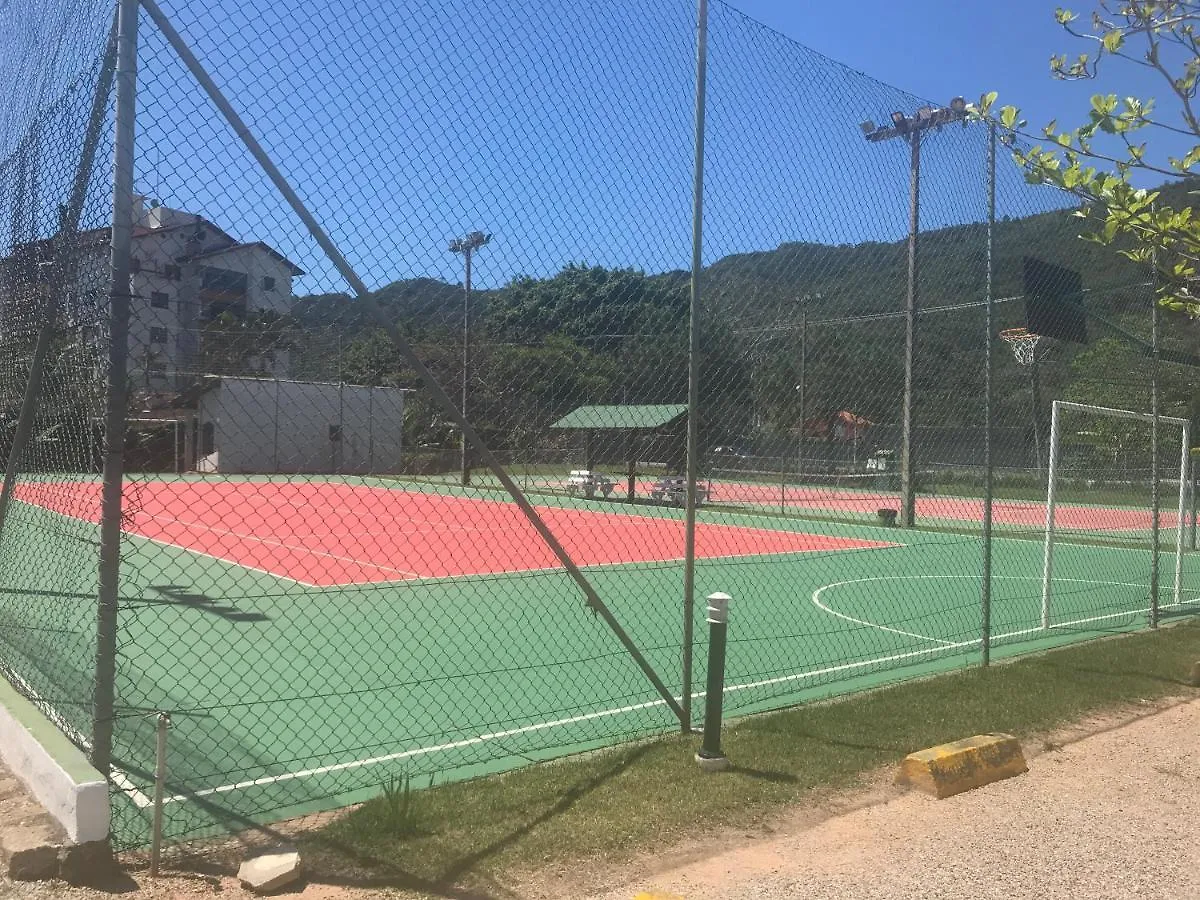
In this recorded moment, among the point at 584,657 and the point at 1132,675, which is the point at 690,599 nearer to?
the point at 584,657

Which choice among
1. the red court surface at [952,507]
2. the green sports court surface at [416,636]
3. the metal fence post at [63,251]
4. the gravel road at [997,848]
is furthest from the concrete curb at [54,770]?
the red court surface at [952,507]

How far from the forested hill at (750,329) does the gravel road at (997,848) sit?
224cm

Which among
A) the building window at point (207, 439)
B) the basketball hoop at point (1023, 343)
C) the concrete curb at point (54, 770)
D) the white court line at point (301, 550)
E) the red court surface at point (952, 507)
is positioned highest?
the basketball hoop at point (1023, 343)

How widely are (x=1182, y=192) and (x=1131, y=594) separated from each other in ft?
26.6

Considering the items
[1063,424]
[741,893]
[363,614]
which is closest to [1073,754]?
[741,893]

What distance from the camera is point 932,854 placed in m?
3.91

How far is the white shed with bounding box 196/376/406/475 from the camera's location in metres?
3.66

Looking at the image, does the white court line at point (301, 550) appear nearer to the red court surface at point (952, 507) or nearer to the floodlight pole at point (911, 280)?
the red court surface at point (952, 507)

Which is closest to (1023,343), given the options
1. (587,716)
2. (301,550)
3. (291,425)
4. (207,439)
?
(587,716)

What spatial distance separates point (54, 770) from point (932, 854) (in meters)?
3.49

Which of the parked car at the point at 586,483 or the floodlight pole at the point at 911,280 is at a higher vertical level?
the floodlight pole at the point at 911,280

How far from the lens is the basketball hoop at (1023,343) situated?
8.51 metres

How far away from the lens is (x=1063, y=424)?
11688 mm

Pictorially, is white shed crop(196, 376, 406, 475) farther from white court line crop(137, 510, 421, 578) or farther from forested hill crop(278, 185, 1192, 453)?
white court line crop(137, 510, 421, 578)
